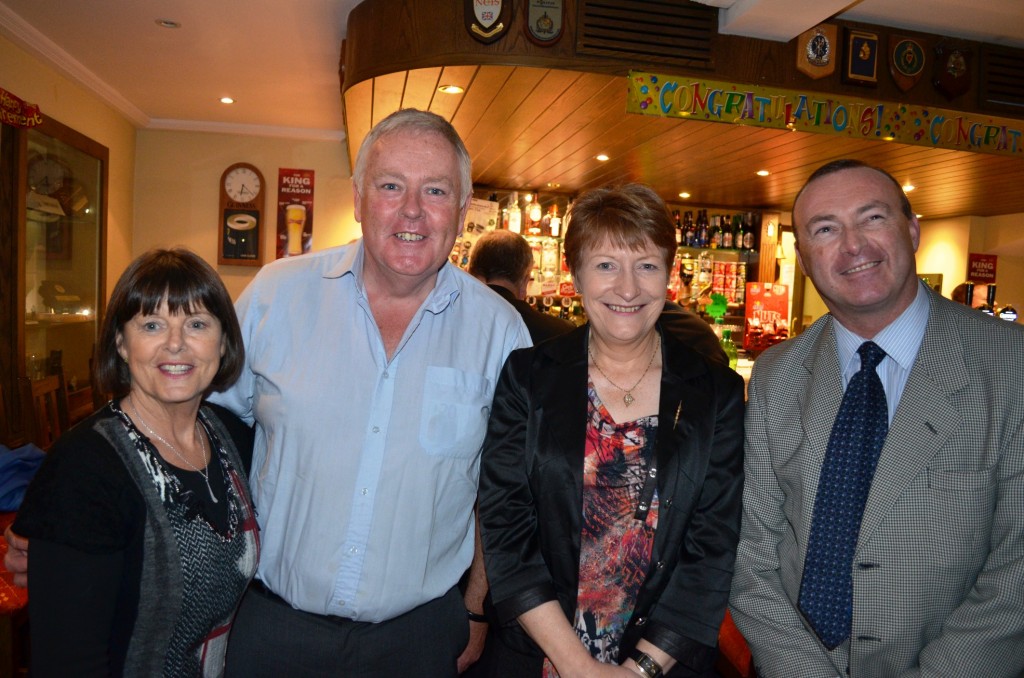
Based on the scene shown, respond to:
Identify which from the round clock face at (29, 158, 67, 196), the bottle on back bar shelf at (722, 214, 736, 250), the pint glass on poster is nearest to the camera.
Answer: the round clock face at (29, 158, 67, 196)

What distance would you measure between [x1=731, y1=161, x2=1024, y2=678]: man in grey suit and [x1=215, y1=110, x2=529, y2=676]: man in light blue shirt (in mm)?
746

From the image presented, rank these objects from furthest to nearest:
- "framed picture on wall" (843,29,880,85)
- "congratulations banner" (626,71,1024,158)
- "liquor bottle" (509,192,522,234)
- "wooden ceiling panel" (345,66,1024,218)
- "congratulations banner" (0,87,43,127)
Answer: "liquor bottle" (509,192,522,234) < "congratulations banner" (0,87,43,127) < "framed picture on wall" (843,29,880,85) < "wooden ceiling panel" (345,66,1024,218) < "congratulations banner" (626,71,1024,158)

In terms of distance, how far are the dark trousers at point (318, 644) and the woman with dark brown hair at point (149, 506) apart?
0.27 feet

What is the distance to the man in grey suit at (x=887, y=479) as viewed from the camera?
148 centimetres

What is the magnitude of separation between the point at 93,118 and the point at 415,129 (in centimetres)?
549

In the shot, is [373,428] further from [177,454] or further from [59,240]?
[59,240]

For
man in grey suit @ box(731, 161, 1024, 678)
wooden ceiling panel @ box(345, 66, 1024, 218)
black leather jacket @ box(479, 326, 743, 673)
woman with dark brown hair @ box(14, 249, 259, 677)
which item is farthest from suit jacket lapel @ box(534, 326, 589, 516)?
wooden ceiling panel @ box(345, 66, 1024, 218)

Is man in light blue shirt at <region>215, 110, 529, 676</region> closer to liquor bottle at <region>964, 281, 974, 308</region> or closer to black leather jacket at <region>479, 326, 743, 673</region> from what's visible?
black leather jacket at <region>479, 326, 743, 673</region>

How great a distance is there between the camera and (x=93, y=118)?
5.96 m

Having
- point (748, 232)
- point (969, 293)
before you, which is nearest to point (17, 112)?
point (748, 232)

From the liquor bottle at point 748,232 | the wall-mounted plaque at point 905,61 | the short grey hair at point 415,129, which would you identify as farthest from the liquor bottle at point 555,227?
the short grey hair at point 415,129

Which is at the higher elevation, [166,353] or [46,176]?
[46,176]

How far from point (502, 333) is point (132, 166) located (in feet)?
21.7

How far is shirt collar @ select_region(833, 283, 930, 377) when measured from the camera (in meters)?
1.64
